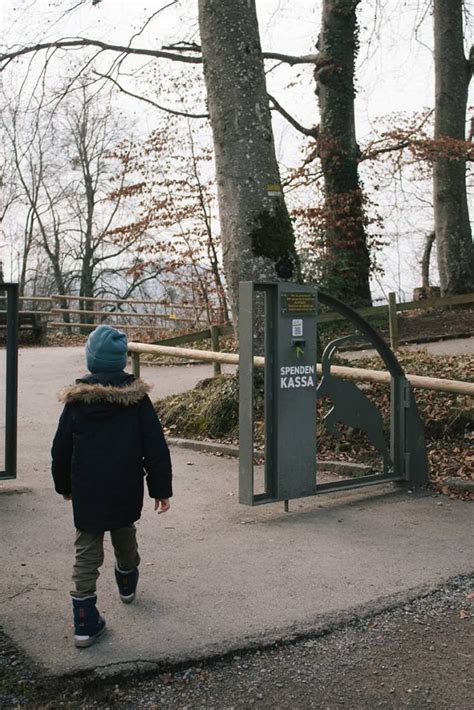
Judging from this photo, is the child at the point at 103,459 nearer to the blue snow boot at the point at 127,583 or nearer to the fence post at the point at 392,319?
the blue snow boot at the point at 127,583

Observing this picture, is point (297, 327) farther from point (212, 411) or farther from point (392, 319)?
point (392, 319)

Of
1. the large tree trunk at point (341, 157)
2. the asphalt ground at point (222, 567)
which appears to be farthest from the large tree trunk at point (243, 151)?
the large tree trunk at point (341, 157)

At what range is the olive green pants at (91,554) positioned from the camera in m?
4.54

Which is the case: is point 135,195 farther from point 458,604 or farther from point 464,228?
point 458,604

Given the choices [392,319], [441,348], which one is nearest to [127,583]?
[392,319]

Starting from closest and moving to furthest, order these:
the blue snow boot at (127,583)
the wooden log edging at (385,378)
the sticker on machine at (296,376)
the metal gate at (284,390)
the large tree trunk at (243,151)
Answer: the blue snow boot at (127,583), the metal gate at (284,390), the sticker on machine at (296,376), the wooden log edging at (385,378), the large tree trunk at (243,151)

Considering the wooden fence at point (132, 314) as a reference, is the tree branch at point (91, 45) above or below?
above

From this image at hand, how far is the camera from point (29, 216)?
43.3 m

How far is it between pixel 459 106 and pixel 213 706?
18.7 metres

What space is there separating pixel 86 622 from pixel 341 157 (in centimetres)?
1631

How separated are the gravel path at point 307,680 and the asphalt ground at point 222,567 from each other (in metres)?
0.10

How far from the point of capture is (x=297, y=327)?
6.84m

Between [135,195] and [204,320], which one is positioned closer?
[135,195]

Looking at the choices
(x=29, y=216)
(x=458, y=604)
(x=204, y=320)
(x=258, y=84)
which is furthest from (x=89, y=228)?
(x=458, y=604)
